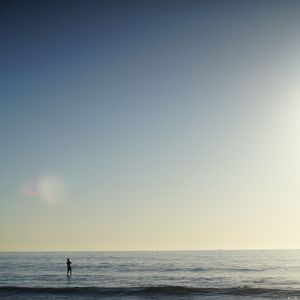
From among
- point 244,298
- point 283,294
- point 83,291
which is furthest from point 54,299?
point 283,294

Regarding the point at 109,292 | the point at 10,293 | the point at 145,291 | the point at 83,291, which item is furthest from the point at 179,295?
the point at 10,293

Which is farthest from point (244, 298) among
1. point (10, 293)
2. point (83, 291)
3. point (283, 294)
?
point (10, 293)

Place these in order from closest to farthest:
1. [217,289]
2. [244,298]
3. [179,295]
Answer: [244,298], [179,295], [217,289]

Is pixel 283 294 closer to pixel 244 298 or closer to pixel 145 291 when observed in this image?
pixel 244 298

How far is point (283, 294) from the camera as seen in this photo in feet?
113

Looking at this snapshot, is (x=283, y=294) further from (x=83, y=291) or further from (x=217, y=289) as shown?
(x=83, y=291)

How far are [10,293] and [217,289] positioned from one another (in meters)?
18.6

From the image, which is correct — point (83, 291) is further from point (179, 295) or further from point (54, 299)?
point (179, 295)

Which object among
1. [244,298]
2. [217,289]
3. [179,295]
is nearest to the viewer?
[244,298]

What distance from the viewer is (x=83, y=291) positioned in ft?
123

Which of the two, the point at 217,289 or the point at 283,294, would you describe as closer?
the point at 283,294

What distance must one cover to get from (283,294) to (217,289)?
656cm

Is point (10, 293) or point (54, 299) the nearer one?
point (54, 299)

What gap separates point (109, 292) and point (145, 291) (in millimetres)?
3204
